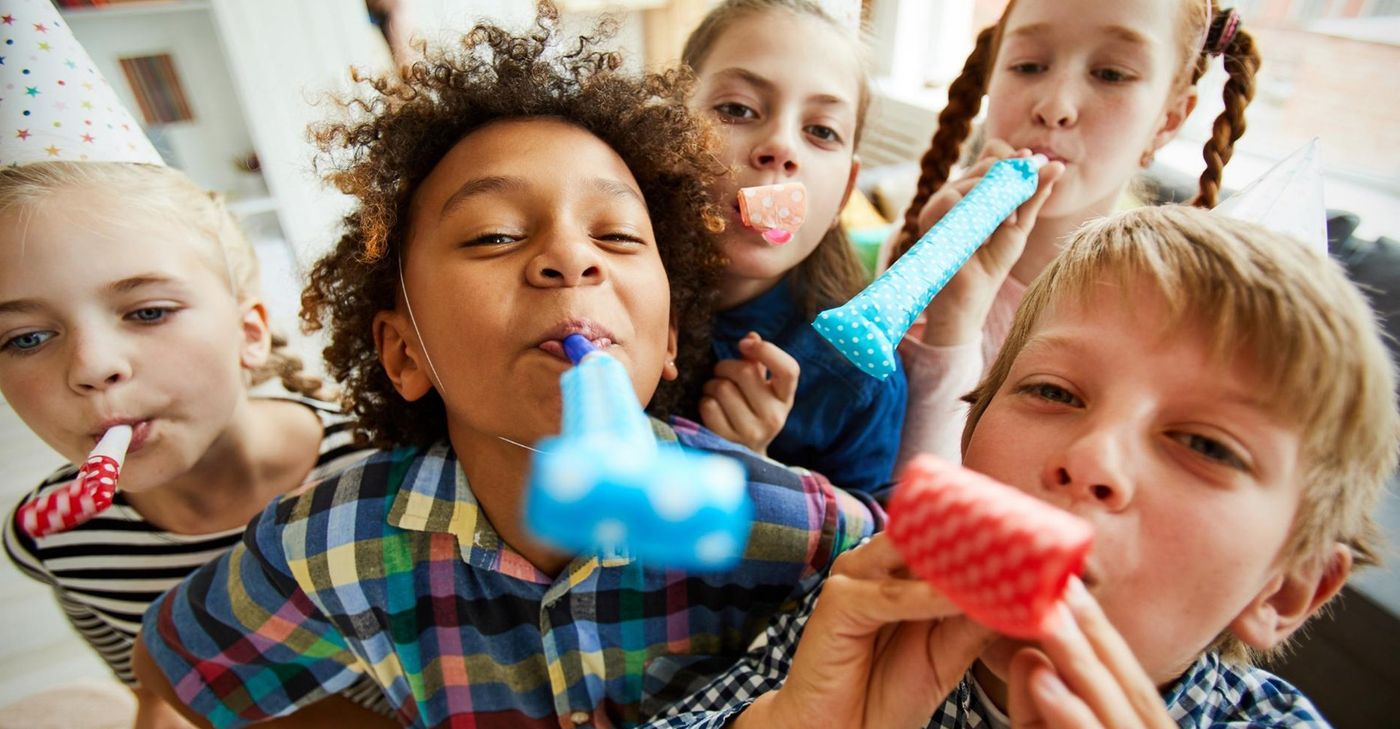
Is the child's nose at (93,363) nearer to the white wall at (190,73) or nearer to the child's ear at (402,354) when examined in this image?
the child's ear at (402,354)

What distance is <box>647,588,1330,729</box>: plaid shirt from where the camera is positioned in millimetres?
602

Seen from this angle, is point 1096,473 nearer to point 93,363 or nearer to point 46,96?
point 93,363

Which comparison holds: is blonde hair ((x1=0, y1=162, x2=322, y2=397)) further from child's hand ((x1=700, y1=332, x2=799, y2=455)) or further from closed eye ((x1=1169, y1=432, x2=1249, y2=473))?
closed eye ((x1=1169, y1=432, x2=1249, y2=473))

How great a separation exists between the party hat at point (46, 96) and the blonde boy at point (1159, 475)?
0.92 meters

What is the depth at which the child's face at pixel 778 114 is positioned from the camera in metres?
0.95

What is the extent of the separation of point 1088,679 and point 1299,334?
0.90 feet

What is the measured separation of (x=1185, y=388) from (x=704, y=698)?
52cm

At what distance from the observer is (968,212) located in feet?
2.48

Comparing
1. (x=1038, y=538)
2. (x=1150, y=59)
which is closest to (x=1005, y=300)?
(x=1150, y=59)

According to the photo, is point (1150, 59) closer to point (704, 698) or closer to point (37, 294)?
point (704, 698)

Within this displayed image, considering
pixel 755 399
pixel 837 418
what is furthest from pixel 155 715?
pixel 837 418

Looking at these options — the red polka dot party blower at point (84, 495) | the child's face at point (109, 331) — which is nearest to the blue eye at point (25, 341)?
the child's face at point (109, 331)

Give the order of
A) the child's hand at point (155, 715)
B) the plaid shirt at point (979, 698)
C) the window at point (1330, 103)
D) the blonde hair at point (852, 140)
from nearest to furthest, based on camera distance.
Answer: the plaid shirt at point (979, 698) < the child's hand at point (155, 715) < the blonde hair at point (852, 140) < the window at point (1330, 103)

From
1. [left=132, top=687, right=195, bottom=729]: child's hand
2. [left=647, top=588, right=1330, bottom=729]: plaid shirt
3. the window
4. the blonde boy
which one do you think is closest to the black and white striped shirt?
[left=132, top=687, right=195, bottom=729]: child's hand
